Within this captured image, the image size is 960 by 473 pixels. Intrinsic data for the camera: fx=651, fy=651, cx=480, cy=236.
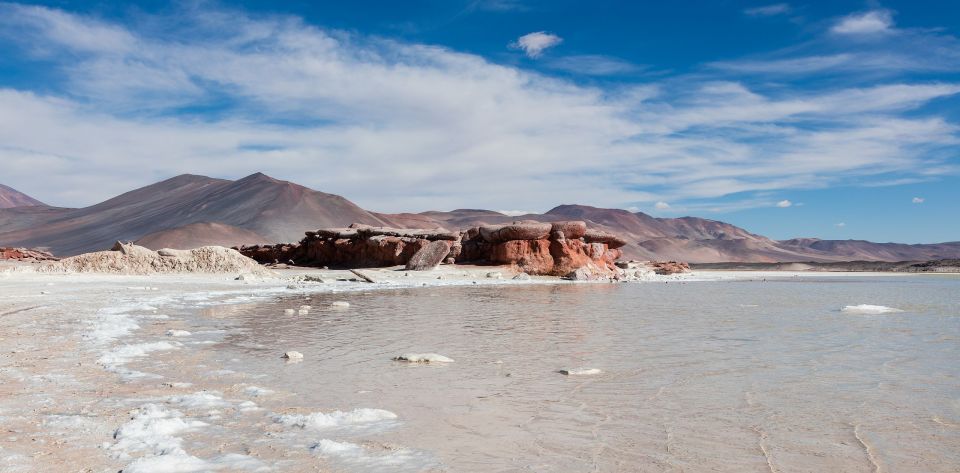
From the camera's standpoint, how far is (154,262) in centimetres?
2402

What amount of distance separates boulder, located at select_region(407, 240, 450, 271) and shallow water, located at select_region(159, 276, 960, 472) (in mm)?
18225

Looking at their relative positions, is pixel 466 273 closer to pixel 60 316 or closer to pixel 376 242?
pixel 376 242

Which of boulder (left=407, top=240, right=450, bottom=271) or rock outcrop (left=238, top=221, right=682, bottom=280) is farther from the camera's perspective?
rock outcrop (left=238, top=221, right=682, bottom=280)

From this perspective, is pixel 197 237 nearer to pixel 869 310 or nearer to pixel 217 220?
pixel 217 220

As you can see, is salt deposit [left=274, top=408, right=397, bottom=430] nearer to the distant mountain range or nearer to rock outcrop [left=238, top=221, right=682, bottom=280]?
→ rock outcrop [left=238, top=221, right=682, bottom=280]

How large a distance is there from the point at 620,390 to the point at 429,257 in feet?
80.0

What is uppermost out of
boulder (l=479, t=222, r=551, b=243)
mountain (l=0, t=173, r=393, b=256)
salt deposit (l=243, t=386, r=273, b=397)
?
mountain (l=0, t=173, r=393, b=256)

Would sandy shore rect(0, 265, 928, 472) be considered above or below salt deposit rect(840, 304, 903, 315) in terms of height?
below

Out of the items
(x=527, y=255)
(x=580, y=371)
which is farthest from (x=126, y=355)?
(x=527, y=255)

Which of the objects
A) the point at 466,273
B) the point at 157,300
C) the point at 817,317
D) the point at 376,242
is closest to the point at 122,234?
the point at 376,242

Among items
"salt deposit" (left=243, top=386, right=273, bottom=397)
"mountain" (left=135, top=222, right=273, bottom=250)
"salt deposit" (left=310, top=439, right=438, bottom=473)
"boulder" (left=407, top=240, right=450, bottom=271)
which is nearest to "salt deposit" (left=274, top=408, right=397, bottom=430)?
"salt deposit" (left=310, top=439, right=438, bottom=473)

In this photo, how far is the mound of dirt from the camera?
22.9 meters

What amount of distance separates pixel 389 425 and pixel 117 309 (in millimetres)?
9280

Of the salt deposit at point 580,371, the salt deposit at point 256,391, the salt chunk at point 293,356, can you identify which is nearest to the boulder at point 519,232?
the salt chunk at point 293,356
